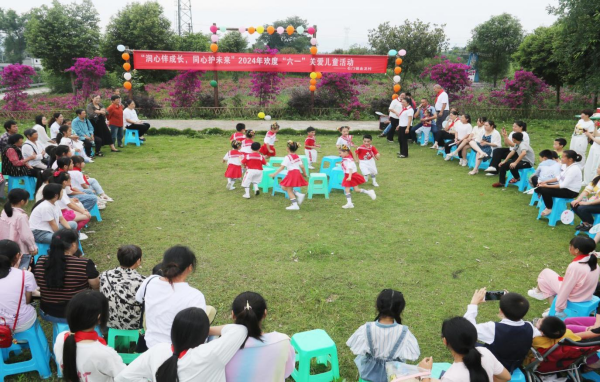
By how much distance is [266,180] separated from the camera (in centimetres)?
817

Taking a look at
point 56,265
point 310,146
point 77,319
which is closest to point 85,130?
point 310,146

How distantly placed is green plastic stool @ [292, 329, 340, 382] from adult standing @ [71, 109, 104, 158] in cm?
818

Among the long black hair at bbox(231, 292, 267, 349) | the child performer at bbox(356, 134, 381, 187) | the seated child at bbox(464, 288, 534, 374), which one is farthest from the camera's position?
the child performer at bbox(356, 134, 381, 187)

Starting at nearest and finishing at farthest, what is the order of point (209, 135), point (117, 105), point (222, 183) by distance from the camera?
point (222, 183) → point (117, 105) → point (209, 135)

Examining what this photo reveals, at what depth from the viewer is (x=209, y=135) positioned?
42.5 feet

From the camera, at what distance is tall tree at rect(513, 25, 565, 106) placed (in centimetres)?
1728

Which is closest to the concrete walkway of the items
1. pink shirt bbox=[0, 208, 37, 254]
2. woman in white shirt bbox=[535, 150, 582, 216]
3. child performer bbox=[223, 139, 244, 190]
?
child performer bbox=[223, 139, 244, 190]

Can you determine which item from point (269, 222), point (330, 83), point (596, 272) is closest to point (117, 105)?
point (269, 222)

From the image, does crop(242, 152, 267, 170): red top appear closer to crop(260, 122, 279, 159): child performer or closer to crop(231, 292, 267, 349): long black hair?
crop(260, 122, 279, 159): child performer

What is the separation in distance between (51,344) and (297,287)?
7.69 feet

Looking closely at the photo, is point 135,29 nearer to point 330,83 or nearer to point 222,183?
point 330,83

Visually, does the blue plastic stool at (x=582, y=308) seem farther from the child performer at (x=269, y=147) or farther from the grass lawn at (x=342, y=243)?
the child performer at (x=269, y=147)

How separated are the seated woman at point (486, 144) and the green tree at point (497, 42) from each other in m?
17.9

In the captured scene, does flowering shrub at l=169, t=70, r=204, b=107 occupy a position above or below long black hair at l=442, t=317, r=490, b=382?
above
